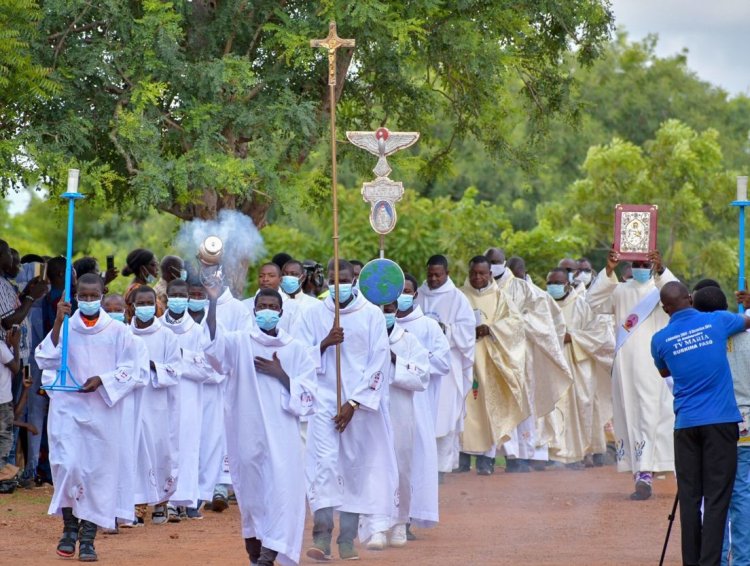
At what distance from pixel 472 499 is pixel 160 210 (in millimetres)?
4780

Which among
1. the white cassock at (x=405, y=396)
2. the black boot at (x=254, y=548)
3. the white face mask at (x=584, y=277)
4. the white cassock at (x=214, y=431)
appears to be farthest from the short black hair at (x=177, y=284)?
the white face mask at (x=584, y=277)

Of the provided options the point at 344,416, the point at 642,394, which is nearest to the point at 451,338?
the point at 642,394

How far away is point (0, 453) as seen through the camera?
48.9ft

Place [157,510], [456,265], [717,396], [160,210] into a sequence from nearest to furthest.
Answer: [717,396]
[157,510]
[160,210]
[456,265]

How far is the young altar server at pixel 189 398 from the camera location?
13336 mm

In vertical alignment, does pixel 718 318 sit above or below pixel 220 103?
below

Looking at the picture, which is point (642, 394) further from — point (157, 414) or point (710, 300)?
point (710, 300)

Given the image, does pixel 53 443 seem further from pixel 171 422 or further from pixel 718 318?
pixel 718 318

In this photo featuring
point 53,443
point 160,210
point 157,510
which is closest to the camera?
point 53,443

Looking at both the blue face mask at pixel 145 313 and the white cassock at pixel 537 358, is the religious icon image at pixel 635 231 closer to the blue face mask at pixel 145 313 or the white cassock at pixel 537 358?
the blue face mask at pixel 145 313

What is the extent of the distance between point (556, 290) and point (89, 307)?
28.9 ft

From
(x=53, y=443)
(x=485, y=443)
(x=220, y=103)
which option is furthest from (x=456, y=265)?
(x=53, y=443)

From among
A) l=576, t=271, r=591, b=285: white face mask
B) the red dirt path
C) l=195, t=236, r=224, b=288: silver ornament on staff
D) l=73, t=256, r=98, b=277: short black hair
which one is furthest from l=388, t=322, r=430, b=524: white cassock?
l=576, t=271, r=591, b=285: white face mask

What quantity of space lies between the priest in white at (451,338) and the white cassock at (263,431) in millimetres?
5088
